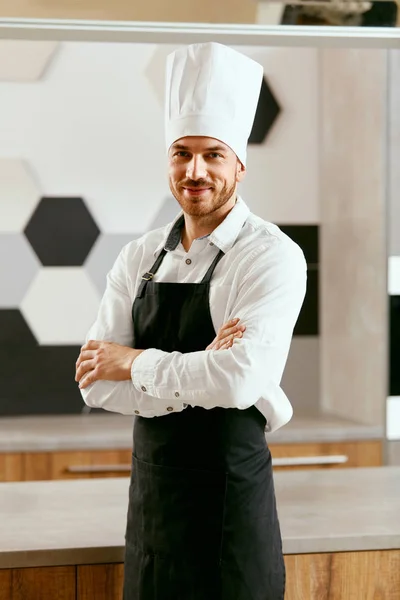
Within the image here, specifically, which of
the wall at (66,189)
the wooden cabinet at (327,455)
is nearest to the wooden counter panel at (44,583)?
the wooden cabinet at (327,455)

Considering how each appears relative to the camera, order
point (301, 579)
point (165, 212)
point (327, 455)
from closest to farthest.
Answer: point (301, 579) < point (327, 455) < point (165, 212)

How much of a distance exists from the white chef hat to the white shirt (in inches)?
5.9

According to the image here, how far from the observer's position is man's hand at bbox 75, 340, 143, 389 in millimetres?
1499

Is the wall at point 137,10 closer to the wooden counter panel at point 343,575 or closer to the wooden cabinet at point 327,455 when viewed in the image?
the wooden counter panel at point 343,575

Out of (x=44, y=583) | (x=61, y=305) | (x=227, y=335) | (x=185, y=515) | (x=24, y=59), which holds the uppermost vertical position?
(x=24, y=59)

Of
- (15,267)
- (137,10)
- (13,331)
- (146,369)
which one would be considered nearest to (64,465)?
(13,331)

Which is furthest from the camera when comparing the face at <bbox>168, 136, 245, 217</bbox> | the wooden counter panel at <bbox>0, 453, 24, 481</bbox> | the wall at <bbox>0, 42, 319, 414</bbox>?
the wall at <bbox>0, 42, 319, 414</bbox>

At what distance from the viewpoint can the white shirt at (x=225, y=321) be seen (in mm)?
1393

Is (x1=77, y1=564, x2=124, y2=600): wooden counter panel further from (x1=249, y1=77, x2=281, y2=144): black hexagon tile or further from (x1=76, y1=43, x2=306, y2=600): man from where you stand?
(x1=249, y1=77, x2=281, y2=144): black hexagon tile

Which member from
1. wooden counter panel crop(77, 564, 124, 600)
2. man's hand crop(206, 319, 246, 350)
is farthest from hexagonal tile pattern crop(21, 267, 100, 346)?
man's hand crop(206, 319, 246, 350)

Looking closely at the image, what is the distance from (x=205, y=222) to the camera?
60.9 inches

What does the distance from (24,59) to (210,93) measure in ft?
6.16

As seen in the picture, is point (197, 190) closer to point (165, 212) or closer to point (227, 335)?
point (227, 335)

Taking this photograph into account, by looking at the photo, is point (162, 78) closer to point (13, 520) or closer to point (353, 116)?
point (353, 116)
